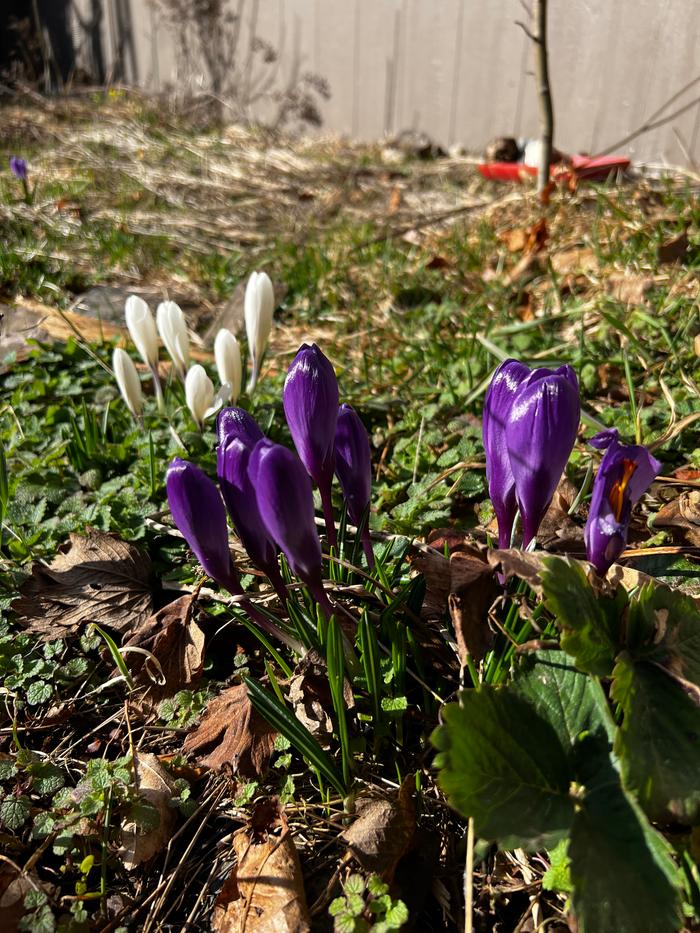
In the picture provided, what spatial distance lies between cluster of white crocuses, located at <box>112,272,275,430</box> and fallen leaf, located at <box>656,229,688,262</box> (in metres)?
1.47

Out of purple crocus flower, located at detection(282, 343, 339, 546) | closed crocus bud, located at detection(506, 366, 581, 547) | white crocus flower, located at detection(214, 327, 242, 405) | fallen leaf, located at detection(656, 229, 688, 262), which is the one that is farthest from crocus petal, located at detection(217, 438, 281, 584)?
fallen leaf, located at detection(656, 229, 688, 262)

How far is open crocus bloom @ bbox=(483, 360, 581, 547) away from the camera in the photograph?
883mm

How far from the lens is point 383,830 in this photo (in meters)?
0.96

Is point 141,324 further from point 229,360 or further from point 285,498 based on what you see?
point 285,498

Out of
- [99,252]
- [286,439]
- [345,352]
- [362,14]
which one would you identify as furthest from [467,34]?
[286,439]

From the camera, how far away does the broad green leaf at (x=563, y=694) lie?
0.89 m

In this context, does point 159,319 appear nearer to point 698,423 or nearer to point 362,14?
point 698,423

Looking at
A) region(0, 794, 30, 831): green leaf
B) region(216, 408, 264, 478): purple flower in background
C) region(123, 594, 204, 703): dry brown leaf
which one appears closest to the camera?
region(216, 408, 264, 478): purple flower in background

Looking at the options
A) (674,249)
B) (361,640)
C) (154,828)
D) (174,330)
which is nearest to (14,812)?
(154,828)

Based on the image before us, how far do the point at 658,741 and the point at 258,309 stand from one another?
49.0 inches

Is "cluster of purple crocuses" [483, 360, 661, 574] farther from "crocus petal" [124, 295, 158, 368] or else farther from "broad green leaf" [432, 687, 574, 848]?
"crocus petal" [124, 295, 158, 368]

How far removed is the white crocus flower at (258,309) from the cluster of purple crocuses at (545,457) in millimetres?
860

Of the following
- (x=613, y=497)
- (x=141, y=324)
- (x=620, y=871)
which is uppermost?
(x=613, y=497)

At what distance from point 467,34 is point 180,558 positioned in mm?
5349
